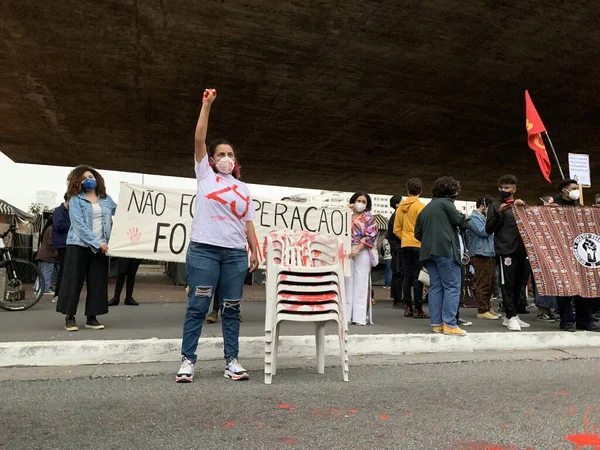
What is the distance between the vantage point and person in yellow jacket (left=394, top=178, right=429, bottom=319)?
7258 mm

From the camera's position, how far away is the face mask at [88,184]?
5.54 metres

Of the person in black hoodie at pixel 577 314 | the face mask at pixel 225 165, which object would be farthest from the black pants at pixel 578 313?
the face mask at pixel 225 165

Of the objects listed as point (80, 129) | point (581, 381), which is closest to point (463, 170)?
point (80, 129)

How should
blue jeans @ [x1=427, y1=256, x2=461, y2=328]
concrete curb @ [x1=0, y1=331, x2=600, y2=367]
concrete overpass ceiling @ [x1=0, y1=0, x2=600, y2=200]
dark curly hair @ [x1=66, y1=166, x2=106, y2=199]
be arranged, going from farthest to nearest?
1. concrete overpass ceiling @ [x1=0, y1=0, x2=600, y2=200]
2. blue jeans @ [x1=427, y1=256, x2=461, y2=328]
3. dark curly hair @ [x1=66, y1=166, x2=106, y2=199]
4. concrete curb @ [x1=0, y1=331, x2=600, y2=367]

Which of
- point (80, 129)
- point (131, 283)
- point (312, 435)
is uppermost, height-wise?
point (80, 129)

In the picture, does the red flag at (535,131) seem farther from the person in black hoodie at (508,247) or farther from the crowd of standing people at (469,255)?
the person in black hoodie at (508,247)

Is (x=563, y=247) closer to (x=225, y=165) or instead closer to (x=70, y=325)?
(x=225, y=165)

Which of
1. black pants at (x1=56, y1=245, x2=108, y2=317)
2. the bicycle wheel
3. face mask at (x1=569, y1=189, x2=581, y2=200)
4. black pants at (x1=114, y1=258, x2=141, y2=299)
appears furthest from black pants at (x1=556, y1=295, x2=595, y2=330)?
the bicycle wheel

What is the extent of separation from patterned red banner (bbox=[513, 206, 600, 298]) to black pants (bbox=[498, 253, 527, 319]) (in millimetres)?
352

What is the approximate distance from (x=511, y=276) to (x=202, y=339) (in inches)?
155

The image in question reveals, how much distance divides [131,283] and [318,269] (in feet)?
17.4

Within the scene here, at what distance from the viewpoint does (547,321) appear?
7.17 metres

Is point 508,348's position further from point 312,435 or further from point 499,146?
point 499,146

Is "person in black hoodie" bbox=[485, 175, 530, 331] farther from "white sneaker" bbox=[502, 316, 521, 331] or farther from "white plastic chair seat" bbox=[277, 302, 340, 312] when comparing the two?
"white plastic chair seat" bbox=[277, 302, 340, 312]
